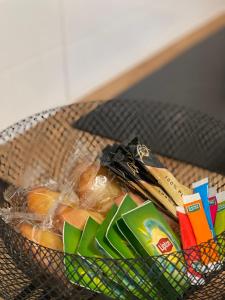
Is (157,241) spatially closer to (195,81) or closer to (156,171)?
(156,171)

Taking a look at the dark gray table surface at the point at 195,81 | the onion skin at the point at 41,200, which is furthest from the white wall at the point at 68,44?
the onion skin at the point at 41,200

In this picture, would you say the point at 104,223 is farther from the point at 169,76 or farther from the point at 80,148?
the point at 169,76

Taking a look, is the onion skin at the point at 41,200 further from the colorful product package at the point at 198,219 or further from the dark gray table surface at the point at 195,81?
the dark gray table surface at the point at 195,81

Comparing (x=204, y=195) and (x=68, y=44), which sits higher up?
(x=68, y=44)

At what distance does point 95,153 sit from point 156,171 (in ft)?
0.48

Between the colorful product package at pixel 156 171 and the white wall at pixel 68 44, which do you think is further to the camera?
the white wall at pixel 68 44

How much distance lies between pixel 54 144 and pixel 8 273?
250 mm

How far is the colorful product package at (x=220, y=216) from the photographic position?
0.50 m

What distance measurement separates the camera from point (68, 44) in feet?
2.87

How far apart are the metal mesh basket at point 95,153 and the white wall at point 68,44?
3.2 inches

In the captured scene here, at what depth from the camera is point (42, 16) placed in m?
0.80

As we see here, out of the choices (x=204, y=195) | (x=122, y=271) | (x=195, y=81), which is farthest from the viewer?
(x=195, y=81)

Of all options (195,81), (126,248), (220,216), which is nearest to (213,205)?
(220,216)

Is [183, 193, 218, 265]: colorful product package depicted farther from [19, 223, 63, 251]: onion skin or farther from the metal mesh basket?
[19, 223, 63, 251]: onion skin
